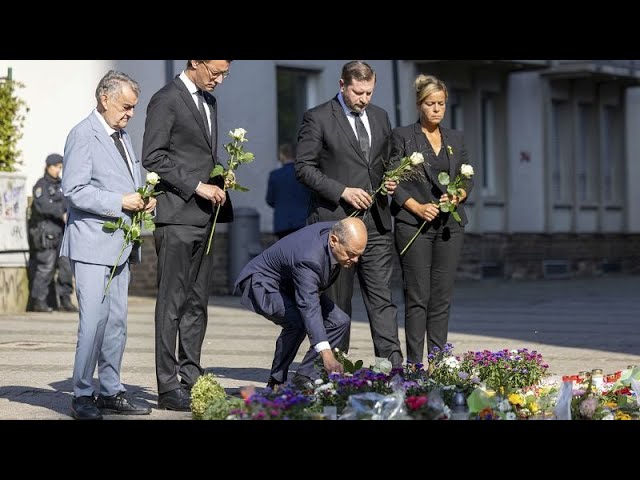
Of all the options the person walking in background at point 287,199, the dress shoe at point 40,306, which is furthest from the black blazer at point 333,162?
the dress shoe at point 40,306

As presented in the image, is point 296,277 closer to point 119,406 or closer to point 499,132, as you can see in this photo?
point 119,406

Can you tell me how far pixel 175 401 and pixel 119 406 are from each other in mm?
375

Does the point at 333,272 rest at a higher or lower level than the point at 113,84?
lower

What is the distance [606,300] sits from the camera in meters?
21.1

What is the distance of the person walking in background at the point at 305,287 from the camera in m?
7.94

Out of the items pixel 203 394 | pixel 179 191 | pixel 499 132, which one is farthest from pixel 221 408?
pixel 499 132

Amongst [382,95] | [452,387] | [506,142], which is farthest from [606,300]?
[452,387]

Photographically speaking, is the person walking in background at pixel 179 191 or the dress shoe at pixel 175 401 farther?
the person walking in background at pixel 179 191

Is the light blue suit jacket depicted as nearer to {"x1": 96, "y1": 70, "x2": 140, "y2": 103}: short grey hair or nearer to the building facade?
{"x1": 96, "y1": 70, "x2": 140, "y2": 103}: short grey hair

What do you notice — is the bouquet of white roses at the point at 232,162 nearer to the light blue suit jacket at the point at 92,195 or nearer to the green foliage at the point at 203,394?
the light blue suit jacket at the point at 92,195

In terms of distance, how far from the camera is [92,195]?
322 inches

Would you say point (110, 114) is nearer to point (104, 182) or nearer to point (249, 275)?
point (104, 182)

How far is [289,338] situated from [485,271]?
20.4 meters

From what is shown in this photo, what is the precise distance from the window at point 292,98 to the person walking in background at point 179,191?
15.7 metres
